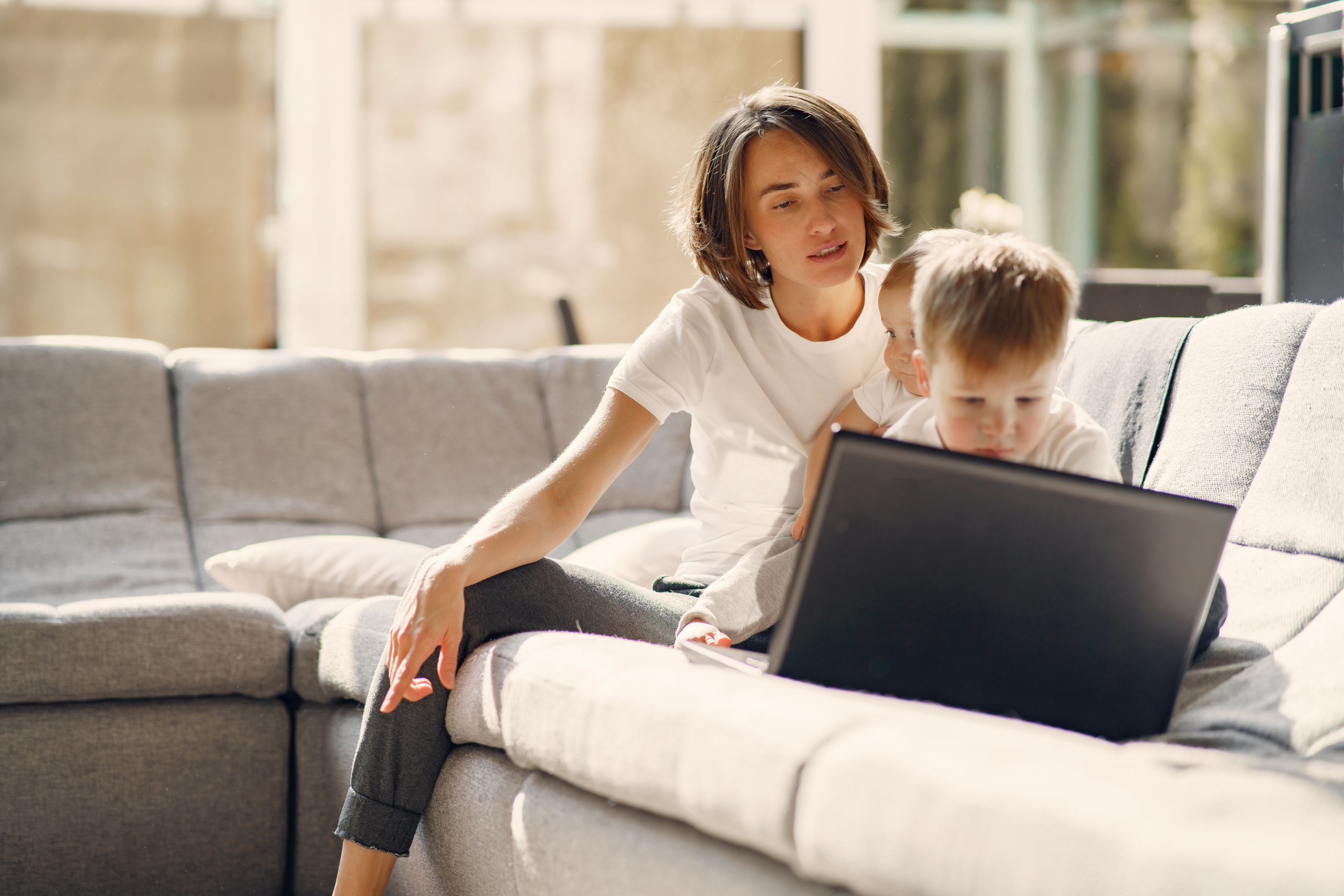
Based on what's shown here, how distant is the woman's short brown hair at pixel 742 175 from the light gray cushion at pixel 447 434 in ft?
4.17

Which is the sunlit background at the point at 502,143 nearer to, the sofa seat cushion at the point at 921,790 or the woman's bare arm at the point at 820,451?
the woman's bare arm at the point at 820,451

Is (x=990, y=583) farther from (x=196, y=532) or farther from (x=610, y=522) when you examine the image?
(x=196, y=532)

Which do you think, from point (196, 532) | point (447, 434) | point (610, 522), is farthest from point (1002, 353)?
point (196, 532)

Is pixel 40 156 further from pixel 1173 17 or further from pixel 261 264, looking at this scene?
pixel 1173 17

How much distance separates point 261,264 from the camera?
4.57 meters

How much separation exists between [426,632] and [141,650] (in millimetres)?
737

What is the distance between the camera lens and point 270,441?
2.61 metres

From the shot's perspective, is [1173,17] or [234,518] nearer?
[234,518]

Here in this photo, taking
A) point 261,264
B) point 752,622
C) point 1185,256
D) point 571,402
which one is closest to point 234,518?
point 571,402

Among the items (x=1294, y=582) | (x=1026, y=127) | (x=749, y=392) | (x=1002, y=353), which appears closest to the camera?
(x=1002, y=353)

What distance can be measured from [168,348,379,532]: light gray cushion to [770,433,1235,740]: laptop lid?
186 cm

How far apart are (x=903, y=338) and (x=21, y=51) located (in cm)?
415

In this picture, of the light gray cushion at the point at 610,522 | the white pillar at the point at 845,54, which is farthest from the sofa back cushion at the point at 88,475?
the white pillar at the point at 845,54

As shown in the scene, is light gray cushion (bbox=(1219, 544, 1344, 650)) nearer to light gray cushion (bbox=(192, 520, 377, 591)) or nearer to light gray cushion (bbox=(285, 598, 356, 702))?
light gray cushion (bbox=(285, 598, 356, 702))
